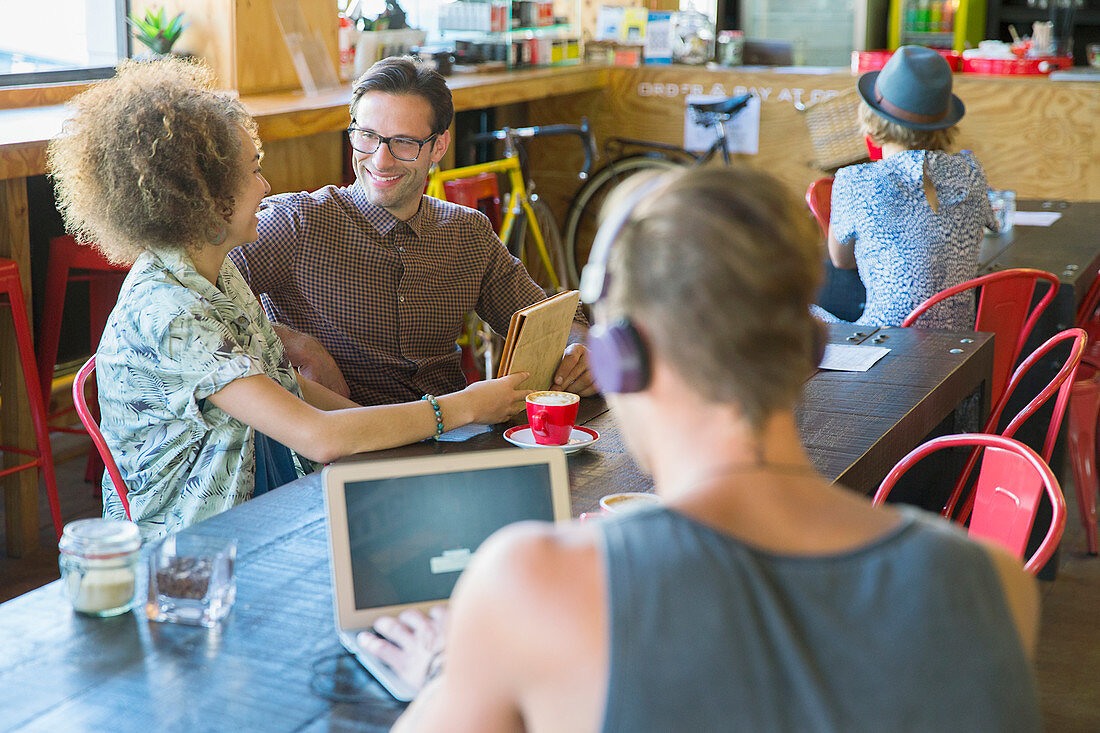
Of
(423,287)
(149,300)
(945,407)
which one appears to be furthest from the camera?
(423,287)

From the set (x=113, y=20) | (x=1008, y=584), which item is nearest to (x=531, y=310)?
(x=1008, y=584)

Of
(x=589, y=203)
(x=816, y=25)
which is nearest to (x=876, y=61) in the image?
(x=589, y=203)

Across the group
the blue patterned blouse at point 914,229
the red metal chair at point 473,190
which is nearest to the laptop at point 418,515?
the blue patterned blouse at point 914,229

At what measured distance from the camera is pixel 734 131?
5391 millimetres

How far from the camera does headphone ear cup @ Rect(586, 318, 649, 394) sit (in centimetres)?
78

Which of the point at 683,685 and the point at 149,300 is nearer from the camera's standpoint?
the point at 683,685

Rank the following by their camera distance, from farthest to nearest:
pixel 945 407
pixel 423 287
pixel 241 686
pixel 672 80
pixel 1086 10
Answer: pixel 1086 10 → pixel 672 80 → pixel 423 287 → pixel 945 407 → pixel 241 686

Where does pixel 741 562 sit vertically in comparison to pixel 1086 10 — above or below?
below

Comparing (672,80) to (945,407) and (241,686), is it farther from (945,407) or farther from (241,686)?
(241,686)

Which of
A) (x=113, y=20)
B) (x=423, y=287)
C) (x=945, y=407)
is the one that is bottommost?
(x=945, y=407)

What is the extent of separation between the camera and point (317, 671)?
112 centimetres

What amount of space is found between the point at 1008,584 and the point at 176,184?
137 cm

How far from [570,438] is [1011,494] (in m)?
0.63

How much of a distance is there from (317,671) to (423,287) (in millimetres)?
1417
